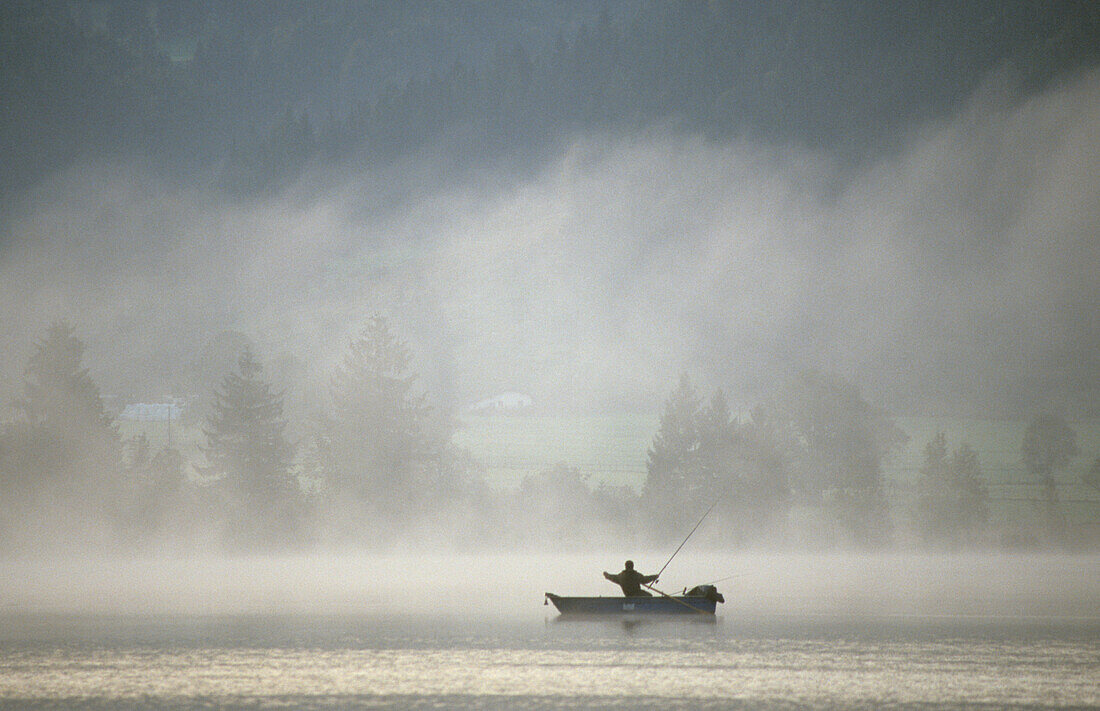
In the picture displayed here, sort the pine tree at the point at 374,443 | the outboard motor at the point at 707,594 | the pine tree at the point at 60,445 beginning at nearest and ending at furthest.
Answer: the outboard motor at the point at 707,594 < the pine tree at the point at 60,445 < the pine tree at the point at 374,443

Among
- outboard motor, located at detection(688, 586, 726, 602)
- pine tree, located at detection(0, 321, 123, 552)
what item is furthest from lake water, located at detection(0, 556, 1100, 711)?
pine tree, located at detection(0, 321, 123, 552)

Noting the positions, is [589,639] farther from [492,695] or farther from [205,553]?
[205,553]

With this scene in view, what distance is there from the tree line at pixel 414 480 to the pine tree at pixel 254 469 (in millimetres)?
130

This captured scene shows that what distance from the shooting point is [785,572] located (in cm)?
9888

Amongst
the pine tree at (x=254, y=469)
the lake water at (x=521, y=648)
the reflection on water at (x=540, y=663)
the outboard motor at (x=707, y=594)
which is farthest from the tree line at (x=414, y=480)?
the outboard motor at (x=707, y=594)

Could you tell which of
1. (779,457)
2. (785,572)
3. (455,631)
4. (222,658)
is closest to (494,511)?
(779,457)

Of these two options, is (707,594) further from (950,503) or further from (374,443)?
(950,503)

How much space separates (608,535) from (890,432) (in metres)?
35.9

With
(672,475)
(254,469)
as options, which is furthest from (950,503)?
(254,469)

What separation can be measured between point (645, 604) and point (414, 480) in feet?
208

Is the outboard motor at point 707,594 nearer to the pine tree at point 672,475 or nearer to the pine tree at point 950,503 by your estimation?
the pine tree at point 672,475

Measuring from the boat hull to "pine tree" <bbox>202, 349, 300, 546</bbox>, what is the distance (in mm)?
60225

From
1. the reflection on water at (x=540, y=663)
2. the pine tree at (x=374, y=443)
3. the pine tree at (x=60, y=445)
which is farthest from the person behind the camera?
the pine tree at (x=374, y=443)

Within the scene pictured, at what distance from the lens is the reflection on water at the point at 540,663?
109 ft
